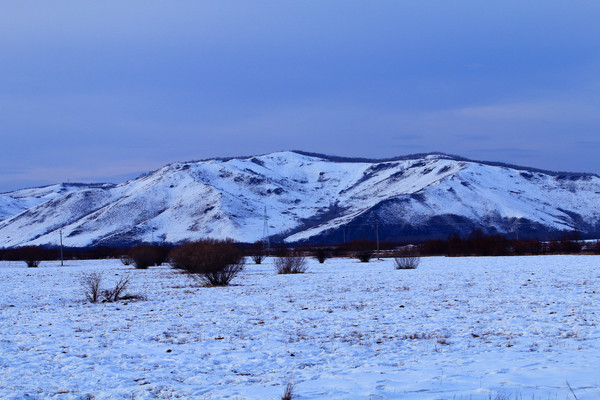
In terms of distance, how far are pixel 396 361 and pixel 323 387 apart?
2.29 m

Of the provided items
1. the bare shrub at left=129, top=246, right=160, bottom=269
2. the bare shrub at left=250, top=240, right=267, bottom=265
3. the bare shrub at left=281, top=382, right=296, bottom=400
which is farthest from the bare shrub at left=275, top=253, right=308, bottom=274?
the bare shrub at left=281, top=382, right=296, bottom=400

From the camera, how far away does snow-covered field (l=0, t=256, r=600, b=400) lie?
8.73 m

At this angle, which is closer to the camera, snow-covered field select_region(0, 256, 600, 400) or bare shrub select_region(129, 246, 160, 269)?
snow-covered field select_region(0, 256, 600, 400)

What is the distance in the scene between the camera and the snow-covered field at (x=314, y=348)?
873cm

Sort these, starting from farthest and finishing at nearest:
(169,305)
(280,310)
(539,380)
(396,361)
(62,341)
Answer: (169,305) → (280,310) → (62,341) → (396,361) → (539,380)

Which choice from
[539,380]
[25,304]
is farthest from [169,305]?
[539,380]

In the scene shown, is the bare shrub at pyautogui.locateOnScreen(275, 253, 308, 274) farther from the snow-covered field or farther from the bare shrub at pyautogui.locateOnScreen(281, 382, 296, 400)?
the bare shrub at pyautogui.locateOnScreen(281, 382, 296, 400)

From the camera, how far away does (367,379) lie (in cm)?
916

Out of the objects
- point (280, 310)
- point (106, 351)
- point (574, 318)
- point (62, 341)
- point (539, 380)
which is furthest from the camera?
point (280, 310)

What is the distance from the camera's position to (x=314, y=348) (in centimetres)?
1201

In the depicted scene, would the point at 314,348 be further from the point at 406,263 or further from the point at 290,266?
the point at 406,263

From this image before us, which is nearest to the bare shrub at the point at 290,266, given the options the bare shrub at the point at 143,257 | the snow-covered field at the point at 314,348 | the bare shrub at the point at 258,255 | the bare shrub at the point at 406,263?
the bare shrub at the point at 406,263

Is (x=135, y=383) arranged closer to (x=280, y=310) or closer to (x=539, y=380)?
(x=539, y=380)

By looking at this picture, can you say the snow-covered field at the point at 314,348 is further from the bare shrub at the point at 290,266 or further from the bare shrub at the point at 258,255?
the bare shrub at the point at 258,255
